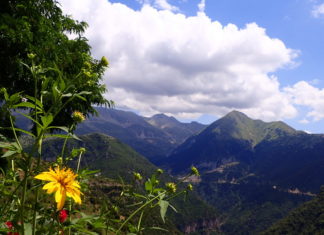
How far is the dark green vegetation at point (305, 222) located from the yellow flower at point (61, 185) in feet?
567

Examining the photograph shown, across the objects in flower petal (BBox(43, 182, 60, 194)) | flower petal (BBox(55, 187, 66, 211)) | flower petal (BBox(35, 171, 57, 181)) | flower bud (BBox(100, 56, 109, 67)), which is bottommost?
flower petal (BBox(55, 187, 66, 211))

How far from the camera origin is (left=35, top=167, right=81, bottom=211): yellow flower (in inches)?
57.2

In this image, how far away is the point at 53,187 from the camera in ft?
4.78

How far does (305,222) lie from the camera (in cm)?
16350

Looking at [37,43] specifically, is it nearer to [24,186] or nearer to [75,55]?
[75,55]

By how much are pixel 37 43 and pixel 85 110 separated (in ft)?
19.0

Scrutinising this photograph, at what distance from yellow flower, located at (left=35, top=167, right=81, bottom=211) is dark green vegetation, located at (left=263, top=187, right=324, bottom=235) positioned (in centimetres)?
17268

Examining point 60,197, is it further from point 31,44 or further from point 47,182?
point 31,44

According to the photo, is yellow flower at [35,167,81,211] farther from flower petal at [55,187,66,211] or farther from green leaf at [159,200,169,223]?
green leaf at [159,200,169,223]

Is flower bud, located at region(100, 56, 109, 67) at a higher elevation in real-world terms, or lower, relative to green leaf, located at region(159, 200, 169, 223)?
higher

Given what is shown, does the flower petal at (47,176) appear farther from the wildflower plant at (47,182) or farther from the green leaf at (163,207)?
the green leaf at (163,207)

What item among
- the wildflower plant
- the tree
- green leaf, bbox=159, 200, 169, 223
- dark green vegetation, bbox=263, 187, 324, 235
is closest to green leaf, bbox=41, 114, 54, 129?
the wildflower plant

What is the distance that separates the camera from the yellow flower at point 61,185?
4.77 feet

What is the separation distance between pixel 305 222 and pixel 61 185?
617 ft
